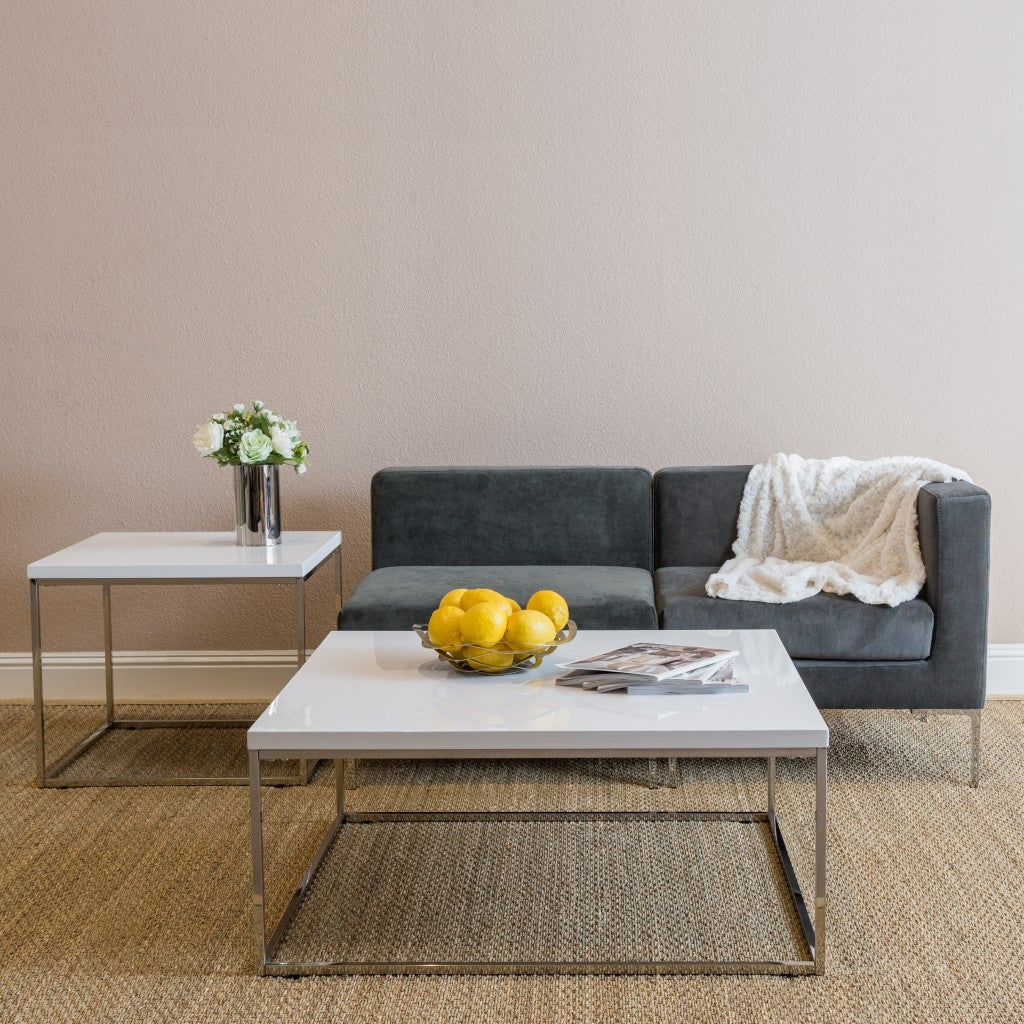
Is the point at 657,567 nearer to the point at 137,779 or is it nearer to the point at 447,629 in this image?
the point at 447,629

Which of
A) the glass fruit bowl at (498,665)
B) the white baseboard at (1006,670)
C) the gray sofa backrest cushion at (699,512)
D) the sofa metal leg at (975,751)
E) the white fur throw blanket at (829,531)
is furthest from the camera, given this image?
the white baseboard at (1006,670)

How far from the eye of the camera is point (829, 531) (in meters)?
3.16

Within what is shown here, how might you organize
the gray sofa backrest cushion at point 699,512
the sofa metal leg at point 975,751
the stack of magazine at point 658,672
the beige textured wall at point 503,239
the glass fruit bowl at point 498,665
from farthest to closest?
the beige textured wall at point 503,239 < the gray sofa backrest cushion at point 699,512 < the sofa metal leg at point 975,751 < the glass fruit bowl at point 498,665 < the stack of magazine at point 658,672

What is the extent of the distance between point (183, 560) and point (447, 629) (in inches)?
40.1

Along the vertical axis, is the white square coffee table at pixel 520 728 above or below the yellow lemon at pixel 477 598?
below

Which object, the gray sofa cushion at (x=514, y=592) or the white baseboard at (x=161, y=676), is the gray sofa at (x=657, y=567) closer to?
the gray sofa cushion at (x=514, y=592)

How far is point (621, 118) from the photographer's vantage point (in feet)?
11.3

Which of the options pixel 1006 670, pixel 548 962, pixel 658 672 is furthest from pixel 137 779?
pixel 1006 670

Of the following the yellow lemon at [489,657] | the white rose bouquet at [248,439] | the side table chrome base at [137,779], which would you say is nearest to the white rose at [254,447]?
the white rose bouquet at [248,439]

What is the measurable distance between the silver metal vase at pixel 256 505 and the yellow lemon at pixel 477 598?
1.01 m

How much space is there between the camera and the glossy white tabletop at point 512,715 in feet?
5.78

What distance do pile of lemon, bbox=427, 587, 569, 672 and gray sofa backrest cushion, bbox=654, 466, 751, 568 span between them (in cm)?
126

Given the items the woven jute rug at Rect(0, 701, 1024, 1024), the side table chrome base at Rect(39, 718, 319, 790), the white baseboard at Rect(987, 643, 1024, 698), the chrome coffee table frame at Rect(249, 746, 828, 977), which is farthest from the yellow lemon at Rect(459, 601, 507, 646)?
the white baseboard at Rect(987, 643, 1024, 698)

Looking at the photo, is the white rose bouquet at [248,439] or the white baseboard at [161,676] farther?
the white baseboard at [161,676]
